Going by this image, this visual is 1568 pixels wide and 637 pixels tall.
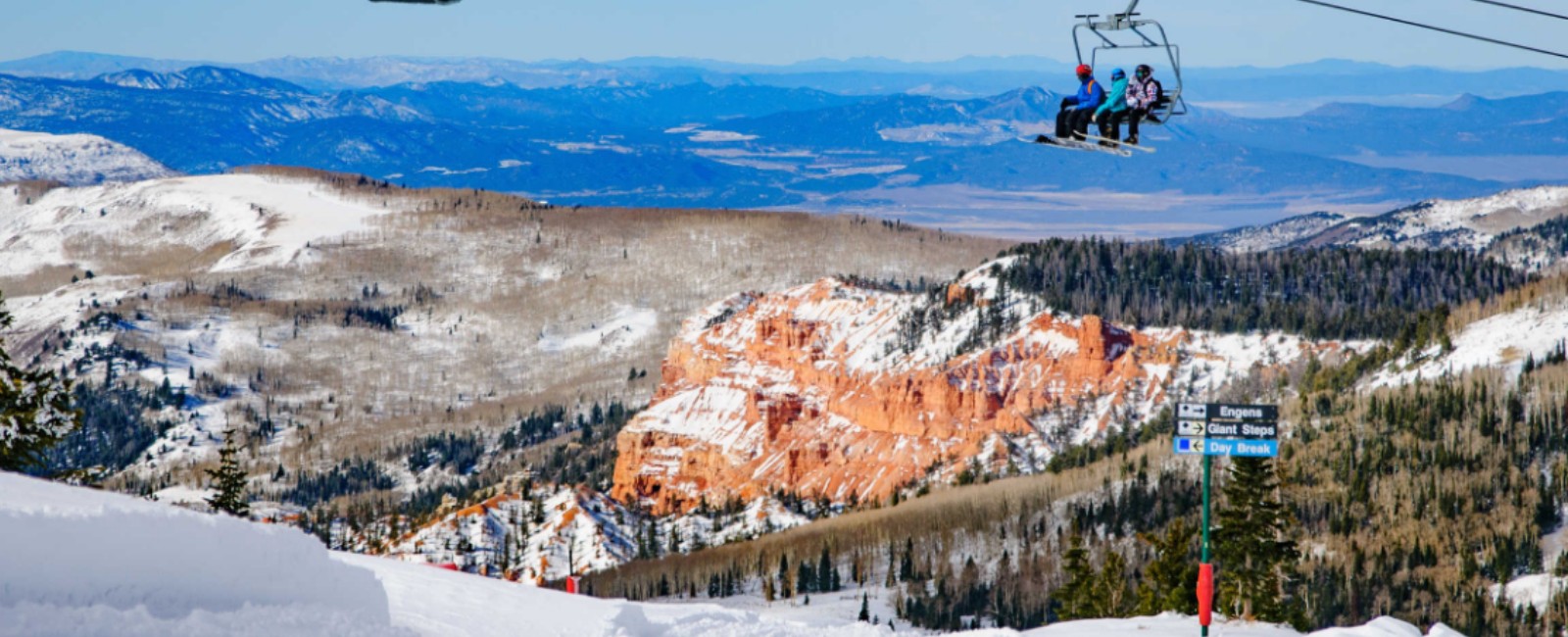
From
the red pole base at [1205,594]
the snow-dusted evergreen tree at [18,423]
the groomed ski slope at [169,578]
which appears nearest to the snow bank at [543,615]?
the groomed ski slope at [169,578]

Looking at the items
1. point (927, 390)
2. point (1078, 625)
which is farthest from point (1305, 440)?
point (1078, 625)

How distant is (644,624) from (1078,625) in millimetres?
11953

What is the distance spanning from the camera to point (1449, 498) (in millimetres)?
128375

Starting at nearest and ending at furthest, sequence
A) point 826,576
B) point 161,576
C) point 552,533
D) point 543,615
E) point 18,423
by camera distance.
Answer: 1. point 161,576
2. point 543,615
3. point 18,423
4. point 826,576
5. point 552,533

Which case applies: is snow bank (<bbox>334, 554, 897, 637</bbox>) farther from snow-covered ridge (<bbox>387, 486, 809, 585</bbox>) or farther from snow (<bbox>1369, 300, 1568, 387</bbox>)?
snow (<bbox>1369, 300, 1568, 387</bbox>)

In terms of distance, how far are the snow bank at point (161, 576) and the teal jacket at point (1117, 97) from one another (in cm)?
2020

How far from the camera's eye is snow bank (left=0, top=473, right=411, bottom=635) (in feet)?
64.4

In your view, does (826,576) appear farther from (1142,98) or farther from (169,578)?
(169,578)

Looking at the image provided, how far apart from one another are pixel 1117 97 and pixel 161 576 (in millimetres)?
23083

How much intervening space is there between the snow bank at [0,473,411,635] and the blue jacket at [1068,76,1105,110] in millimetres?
20448

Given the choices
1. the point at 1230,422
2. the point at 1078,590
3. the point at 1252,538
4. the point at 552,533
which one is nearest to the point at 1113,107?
the point at 1230,422

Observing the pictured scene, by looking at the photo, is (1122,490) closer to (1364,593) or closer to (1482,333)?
(1364,593)

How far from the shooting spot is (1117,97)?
35.1 meters

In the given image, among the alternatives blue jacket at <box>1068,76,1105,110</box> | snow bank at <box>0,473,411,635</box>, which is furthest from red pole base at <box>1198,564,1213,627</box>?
snow bank at <box>0,473,411,635</box>
